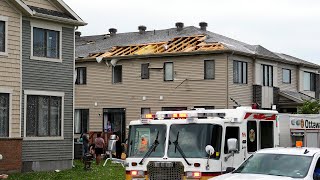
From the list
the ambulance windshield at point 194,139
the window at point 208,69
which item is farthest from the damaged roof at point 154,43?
the ambulance windshield at point 194,139

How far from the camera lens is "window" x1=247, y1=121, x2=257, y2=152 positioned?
14109 millimetres

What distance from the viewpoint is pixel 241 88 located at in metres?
36.2

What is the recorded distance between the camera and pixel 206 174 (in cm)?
1266

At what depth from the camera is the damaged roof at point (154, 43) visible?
121 feet

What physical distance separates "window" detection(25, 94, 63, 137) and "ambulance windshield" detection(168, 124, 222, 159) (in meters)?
11.1

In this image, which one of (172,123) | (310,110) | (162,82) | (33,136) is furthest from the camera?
(162,82)

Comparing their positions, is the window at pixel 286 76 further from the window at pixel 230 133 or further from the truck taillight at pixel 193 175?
the truck taillight at pixel 193 175

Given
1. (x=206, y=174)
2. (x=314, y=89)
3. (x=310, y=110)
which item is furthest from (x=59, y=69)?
(x=314, y=89)

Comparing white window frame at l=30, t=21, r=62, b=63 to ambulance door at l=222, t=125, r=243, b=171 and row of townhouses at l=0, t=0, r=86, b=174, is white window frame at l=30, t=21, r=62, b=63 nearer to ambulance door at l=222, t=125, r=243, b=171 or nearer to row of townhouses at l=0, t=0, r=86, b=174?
row of townhouses at l=0, t=0, r=86, b=174

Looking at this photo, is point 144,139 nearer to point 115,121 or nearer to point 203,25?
point 115,121

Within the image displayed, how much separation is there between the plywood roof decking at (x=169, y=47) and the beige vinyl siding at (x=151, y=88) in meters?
0.51

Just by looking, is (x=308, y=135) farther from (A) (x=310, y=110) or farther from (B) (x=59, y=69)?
(A) (x=310, y=110)

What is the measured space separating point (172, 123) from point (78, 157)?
17.8 metres

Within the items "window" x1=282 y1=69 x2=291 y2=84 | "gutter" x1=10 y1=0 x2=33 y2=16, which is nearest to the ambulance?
"gutter" x1=10 y1=0 x2=33 y2=16
